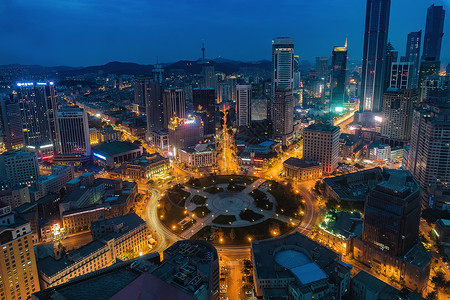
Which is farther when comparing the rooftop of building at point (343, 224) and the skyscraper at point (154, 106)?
the skyscraper at point (154, 106)

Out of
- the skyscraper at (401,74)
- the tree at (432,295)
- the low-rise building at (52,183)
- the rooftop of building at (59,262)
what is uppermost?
the skyscraper at (401,74)

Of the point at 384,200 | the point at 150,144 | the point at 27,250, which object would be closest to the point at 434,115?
the point at 384,200

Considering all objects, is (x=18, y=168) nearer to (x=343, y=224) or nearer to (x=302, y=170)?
(x=302, y=170)

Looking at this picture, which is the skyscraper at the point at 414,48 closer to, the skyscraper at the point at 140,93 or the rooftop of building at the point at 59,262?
the skyscraper at the point at 140,93

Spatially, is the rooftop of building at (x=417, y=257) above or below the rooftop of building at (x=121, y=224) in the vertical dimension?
below

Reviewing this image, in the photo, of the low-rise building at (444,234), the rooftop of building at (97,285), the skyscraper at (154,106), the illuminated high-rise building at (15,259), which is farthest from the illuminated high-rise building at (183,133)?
the low-rise building at (444,234)

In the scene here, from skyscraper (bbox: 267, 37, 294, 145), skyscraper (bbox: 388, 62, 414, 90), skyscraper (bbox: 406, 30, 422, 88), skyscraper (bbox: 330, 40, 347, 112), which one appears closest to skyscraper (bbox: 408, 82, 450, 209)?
skyscraper (bbox: 267, 37, 294, 145)
